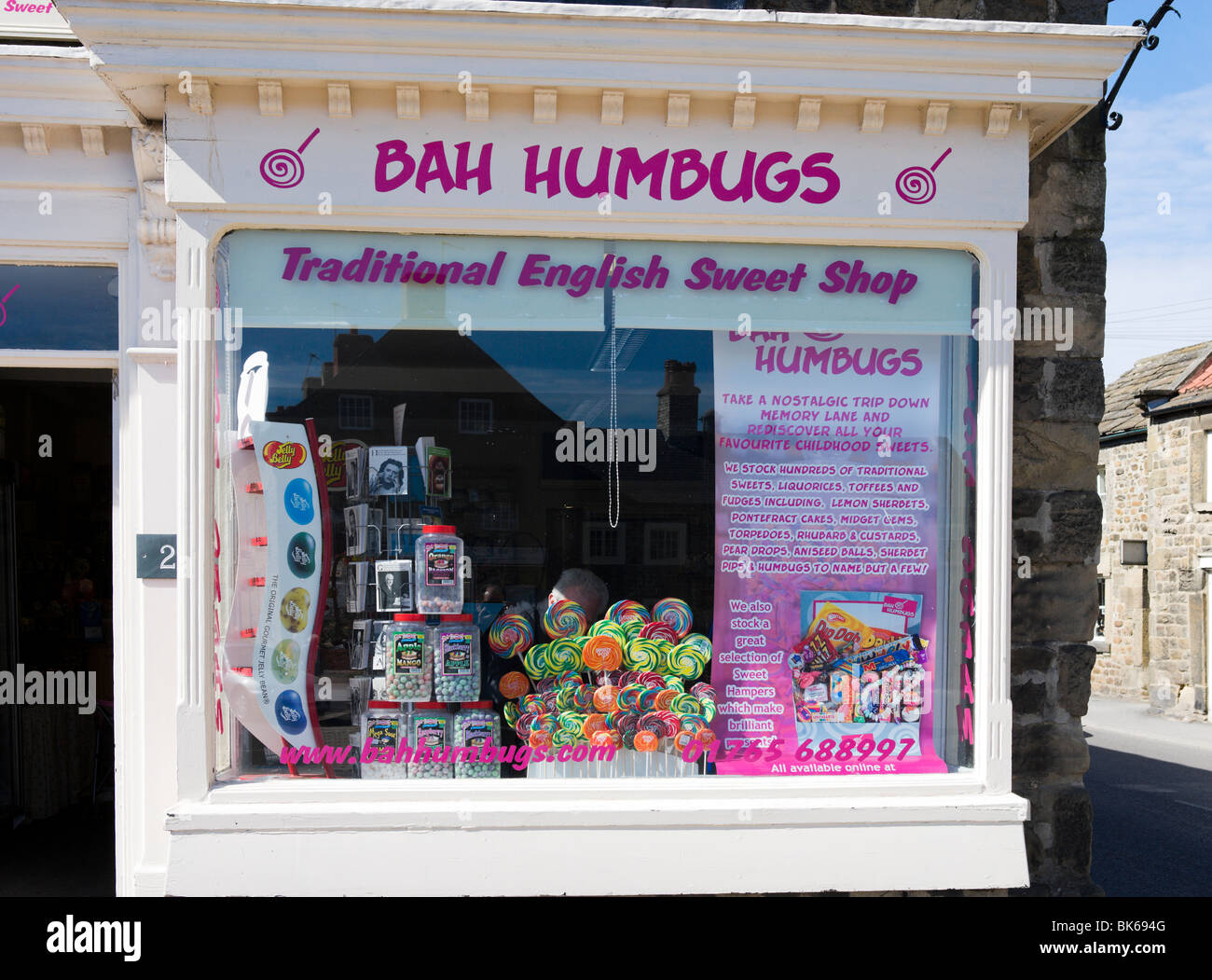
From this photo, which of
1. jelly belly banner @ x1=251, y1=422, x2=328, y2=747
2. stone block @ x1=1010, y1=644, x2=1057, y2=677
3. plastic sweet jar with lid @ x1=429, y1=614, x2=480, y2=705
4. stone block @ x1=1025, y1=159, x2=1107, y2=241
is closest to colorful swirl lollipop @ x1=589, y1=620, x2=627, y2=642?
plastic sweet jar with lid @ x1=429, y1=614, x2=480, y2=705

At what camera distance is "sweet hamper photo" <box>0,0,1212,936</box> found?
3.86 m

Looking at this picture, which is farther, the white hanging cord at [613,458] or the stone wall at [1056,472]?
the stone wall at [1056,472]

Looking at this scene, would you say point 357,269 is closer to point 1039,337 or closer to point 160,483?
point 160,483

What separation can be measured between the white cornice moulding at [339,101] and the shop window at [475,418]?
4.20ft

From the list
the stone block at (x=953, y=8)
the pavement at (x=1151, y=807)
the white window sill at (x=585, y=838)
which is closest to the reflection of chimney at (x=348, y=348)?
the white window sill at (x=585, y=838)

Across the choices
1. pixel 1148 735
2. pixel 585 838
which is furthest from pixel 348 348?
pixel 1148 735

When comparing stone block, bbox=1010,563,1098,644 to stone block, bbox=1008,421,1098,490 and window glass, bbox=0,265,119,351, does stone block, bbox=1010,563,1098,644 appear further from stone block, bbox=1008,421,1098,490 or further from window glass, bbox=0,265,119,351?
window glass, bbox=0,265,119,351

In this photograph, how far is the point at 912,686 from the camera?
4.26 meters

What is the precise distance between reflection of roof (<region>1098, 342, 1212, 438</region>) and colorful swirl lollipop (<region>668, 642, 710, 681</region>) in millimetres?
14698

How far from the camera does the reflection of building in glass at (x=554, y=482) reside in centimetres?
426

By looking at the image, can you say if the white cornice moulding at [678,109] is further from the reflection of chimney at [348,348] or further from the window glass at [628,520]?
the reflection of chimney at [348,348]

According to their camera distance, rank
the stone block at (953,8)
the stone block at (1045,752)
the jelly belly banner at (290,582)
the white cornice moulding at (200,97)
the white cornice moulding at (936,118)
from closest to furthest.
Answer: the white cornice moulding at (200,97) → the white cornice moulding at (936,118) → the jelly belly banner at (290,582) → the stone block at (1045,752) → the stone block at (953,8)

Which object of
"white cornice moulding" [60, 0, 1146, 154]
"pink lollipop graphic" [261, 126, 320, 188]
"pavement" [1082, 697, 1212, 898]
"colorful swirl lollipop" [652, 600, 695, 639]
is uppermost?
"white cornice moulding" [60, 0, 1146, 154]

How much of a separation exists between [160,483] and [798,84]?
3.30 m
